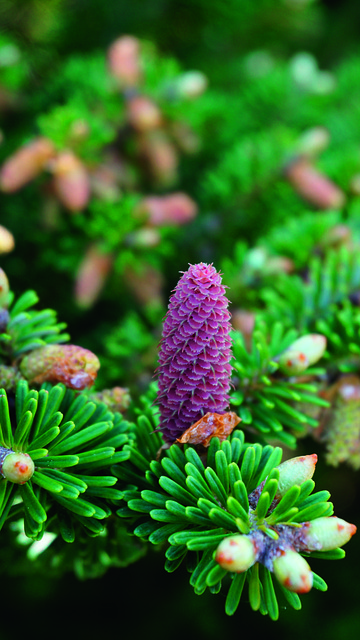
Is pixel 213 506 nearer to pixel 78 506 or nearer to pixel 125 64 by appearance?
pixel 78 506

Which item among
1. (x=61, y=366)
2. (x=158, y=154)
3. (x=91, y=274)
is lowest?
(x=61, y=366)

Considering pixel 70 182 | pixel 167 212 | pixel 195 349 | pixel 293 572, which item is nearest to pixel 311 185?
pixel 167 212

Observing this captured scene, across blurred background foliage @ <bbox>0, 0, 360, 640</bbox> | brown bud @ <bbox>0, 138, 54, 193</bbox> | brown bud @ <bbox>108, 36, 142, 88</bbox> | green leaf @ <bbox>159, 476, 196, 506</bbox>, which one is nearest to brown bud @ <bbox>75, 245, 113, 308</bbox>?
blurred background foliage @ <bbox>0, 0, 360, 640</bbox>

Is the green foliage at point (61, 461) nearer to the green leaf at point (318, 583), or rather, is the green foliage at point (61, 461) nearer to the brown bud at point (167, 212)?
the green leaf at point (318, 583)

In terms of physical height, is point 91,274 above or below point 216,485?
above

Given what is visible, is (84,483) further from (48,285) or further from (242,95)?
(242,95)

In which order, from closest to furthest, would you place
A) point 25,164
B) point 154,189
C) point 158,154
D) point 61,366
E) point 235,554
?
point 235,554
point 61,366
point 25,164
point 158,154
point 154,189

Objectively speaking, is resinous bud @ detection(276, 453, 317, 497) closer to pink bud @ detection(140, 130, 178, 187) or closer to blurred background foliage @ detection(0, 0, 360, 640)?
blurred background foliage @ detection(0, 0, 360, 640)

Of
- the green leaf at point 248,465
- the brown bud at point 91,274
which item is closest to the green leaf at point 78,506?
the green leaf at point 248,465
